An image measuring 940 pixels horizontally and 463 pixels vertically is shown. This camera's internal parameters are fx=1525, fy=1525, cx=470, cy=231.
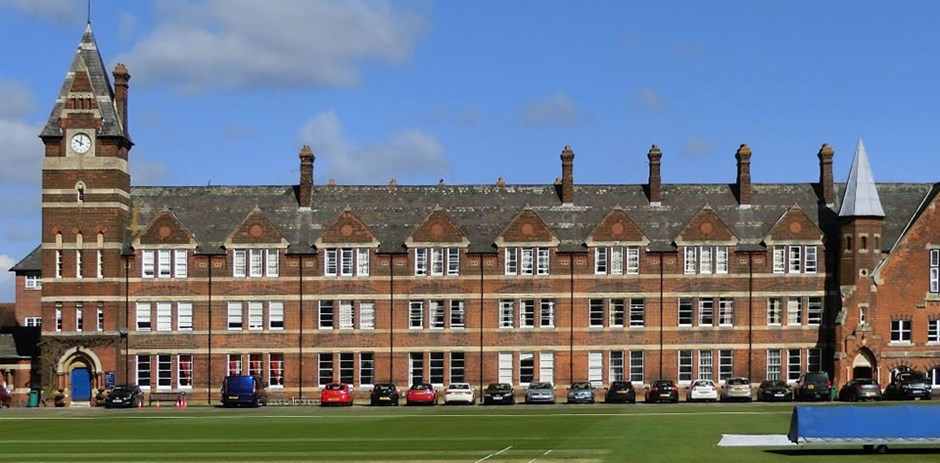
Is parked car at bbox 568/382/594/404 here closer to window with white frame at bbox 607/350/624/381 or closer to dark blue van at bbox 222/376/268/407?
window with white frame at bbox 607/350/624/381

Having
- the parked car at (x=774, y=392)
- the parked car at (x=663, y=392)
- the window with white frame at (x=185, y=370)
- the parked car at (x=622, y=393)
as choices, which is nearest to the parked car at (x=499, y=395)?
the parked car at (x=622, y=393)

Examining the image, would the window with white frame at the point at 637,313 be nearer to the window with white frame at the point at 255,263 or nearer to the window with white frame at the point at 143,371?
the window with white frame at the point at 255,263

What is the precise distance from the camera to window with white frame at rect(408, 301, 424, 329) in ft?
307

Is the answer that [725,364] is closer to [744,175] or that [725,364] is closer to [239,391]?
[744,175]

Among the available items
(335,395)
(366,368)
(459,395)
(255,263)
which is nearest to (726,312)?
(459,395)

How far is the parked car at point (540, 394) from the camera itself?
86.7 meters

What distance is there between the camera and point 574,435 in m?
53.9

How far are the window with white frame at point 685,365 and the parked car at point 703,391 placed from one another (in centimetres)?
620

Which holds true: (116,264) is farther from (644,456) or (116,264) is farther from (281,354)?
(644,456)

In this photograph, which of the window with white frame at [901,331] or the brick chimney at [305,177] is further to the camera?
the brick chimney at [305,177]

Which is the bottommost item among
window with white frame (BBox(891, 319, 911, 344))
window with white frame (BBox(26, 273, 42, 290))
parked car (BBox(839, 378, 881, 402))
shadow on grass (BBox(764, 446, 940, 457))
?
parked car (BBox(839, 378, 881, 402))

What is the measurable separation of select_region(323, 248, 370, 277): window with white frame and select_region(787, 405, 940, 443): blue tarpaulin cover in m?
50.7

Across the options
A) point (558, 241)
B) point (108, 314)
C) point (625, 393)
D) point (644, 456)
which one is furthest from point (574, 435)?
point (108, 314)

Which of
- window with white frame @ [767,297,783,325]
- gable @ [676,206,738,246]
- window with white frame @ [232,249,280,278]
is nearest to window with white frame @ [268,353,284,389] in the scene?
window with white frame @ [232,249,280,278]
